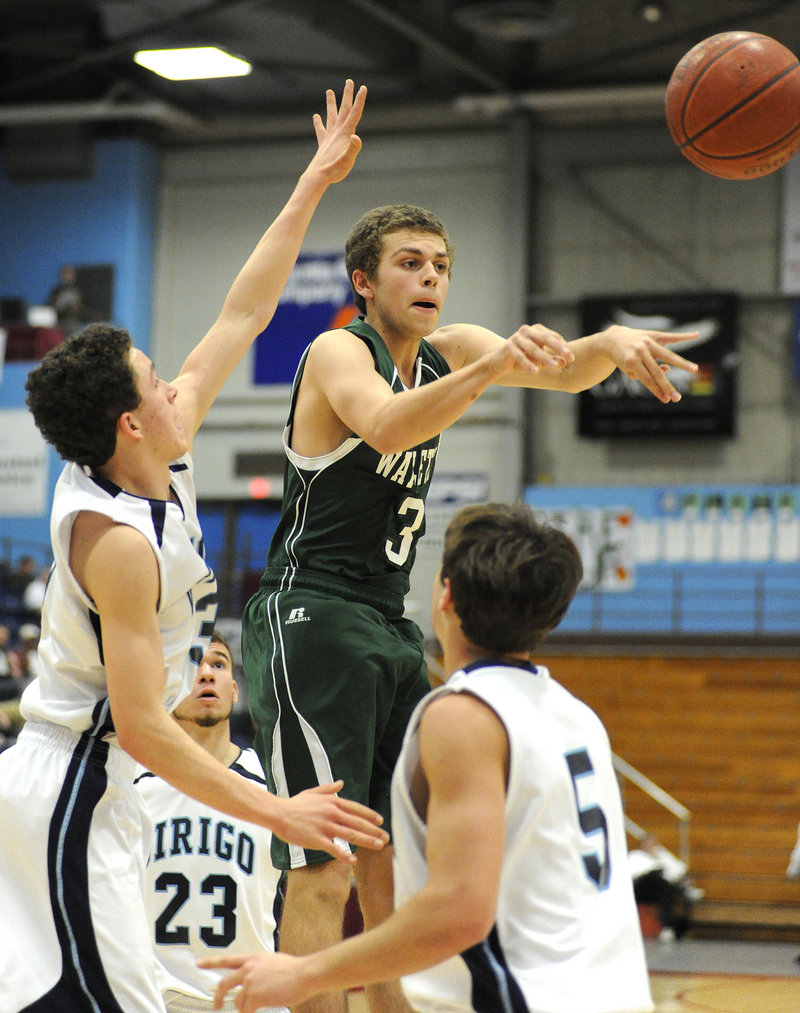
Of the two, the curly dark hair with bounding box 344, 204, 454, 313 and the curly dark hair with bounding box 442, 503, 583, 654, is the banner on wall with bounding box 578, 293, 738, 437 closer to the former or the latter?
the curly dark hair with bounding box 344, 204, 454, 313

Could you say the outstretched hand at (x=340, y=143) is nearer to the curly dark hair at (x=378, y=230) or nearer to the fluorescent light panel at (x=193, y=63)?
the curly dark hair at (x=378, y=230)

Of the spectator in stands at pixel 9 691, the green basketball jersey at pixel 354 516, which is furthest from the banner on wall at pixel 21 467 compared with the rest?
the green basketball jersey at pixel 354 516

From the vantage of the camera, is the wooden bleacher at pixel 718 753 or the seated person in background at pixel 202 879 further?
the wooden bleacher at pixel 718 753

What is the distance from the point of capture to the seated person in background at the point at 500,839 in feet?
7.01

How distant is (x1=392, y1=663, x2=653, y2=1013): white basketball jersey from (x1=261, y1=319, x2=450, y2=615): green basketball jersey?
140 centimetres

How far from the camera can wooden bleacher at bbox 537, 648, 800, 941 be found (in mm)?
13461

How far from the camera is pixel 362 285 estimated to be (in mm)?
3885

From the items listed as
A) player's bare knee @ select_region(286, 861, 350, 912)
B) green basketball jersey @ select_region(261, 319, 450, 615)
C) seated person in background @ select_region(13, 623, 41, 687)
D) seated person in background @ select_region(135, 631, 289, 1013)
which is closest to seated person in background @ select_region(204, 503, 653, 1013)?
player's bare knee @ select_region(286, 861, 350, 912)

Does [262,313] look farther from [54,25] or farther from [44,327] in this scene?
[54,25]

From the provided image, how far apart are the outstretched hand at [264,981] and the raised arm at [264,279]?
1.68 metres

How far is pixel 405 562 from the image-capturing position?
3.81 m

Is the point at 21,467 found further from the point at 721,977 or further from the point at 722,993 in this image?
the point at 722,993

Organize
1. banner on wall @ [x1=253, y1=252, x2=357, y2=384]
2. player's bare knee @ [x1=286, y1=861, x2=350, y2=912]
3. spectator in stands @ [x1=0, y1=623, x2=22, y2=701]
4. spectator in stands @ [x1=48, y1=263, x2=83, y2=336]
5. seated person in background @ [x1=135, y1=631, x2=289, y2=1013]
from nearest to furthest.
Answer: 1. player's bare knee @ [x1=286, y1=861, x2=350, y2=912]
2. seated person in background @ [x1=135, y1=631, x2=289, y2=1013]
3. spectator in stands @ [x1=0, y1=623, x2=22, y2=701]
4. spectator in stands @ [x1=48, y1=263, x2=83, y2=336]
5. banner on wall @ [x1=253, y1=252, x2=357, y2=384]

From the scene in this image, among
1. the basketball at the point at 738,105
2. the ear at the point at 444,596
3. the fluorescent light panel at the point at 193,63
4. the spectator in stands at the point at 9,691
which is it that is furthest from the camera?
the fluorescent light panel at the point at 193,63
